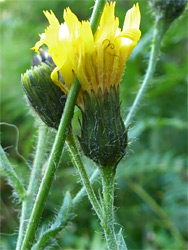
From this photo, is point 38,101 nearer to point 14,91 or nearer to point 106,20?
point 106,20

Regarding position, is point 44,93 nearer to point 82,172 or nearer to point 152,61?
point 82,172

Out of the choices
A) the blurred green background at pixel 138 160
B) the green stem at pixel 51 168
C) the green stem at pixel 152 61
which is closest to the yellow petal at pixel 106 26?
the green stem at pixel 51 168

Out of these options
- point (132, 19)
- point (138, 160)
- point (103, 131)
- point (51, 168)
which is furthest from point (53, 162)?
point (138, 160)

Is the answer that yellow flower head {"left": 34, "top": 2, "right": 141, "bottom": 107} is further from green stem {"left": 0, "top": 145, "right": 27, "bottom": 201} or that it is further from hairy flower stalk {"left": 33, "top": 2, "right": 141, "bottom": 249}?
green stem {"left": 0, "top": 145, "right": 27, "bottom": 201}

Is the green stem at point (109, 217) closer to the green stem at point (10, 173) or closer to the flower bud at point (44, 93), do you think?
the flower bud at point (44, 93)

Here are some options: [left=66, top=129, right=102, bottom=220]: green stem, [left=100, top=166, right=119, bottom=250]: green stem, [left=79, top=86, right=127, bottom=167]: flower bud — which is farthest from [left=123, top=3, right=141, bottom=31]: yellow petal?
[left=100, top=166, right=119, bottom=250]: green stem

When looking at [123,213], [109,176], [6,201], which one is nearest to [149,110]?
[123,213]
